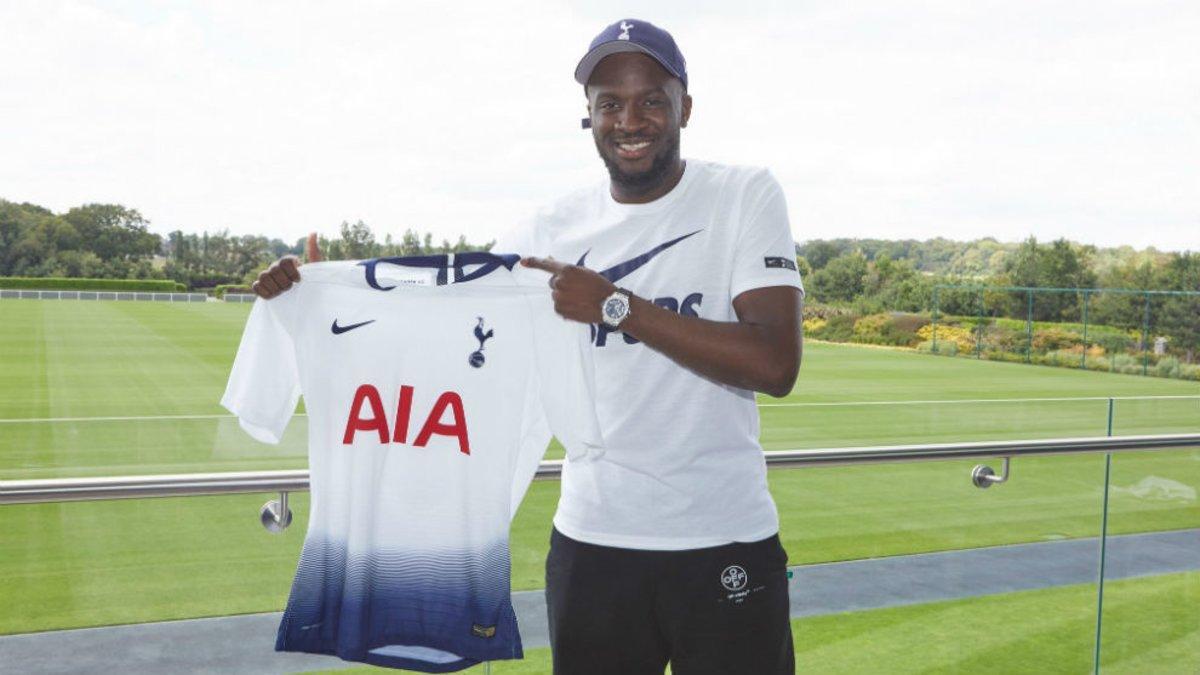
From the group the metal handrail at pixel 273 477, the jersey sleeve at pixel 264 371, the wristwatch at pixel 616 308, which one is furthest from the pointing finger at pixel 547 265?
the metal handrail at pixel 273 477

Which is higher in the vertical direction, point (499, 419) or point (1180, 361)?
point (499, 419)

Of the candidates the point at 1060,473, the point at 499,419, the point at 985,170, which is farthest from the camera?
the point at 985,170

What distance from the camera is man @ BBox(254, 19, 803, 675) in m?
1.40

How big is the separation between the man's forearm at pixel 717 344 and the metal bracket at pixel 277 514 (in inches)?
39.6

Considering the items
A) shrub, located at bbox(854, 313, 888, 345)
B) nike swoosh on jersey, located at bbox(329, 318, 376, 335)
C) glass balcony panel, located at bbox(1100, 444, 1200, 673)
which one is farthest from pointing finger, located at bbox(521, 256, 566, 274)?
shrub, located at bbox(854, 313, 888, 345)

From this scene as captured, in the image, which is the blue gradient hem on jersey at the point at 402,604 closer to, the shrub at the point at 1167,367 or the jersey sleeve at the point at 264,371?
the jersey sleeve at the point at 264,371

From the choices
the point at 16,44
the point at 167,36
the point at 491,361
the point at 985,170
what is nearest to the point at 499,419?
the point at 491,361

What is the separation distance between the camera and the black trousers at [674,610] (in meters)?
1.42

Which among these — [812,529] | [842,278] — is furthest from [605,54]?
[842,278]

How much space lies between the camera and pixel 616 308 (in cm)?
137

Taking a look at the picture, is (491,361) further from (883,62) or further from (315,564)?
(883,62)

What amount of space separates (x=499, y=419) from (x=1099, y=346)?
31693 mm

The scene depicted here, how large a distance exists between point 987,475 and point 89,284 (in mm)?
65652

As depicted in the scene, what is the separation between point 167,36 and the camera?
18.2 ft
